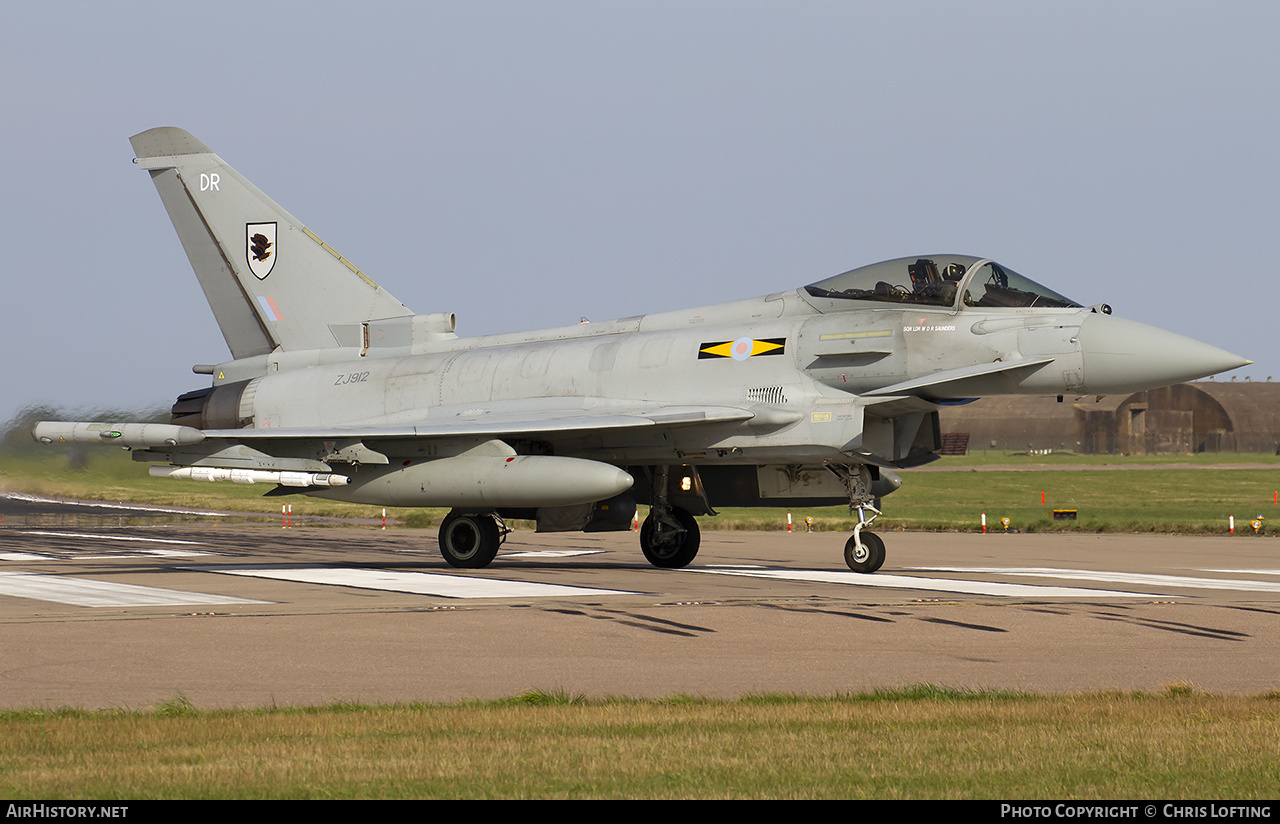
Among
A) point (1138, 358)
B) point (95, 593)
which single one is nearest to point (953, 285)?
point (1138, 358)

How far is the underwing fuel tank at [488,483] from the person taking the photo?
15.5m

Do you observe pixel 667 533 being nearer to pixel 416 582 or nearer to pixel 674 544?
pixel 674 544

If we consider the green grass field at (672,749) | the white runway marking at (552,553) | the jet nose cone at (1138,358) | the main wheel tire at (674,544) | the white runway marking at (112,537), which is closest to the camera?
the green grass field at (672,749)

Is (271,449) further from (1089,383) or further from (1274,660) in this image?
(1274,660)

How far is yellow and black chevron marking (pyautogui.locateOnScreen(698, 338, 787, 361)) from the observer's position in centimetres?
1631

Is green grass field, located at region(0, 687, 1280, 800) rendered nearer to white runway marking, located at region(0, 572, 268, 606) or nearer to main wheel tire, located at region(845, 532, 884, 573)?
white runway marking, located at region(0, 572, 268, 606)

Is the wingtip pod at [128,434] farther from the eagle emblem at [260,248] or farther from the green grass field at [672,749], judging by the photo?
the green grass field at [672,749]

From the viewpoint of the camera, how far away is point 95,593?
1357 cm

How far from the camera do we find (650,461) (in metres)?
17.2

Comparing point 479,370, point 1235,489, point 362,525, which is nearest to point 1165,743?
point 479,370

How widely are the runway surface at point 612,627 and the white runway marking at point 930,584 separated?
4cm

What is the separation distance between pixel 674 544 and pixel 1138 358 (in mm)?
6558

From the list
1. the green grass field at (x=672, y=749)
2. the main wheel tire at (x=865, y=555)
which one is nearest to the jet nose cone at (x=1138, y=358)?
the main wheel tire at (x=865, y=555)
